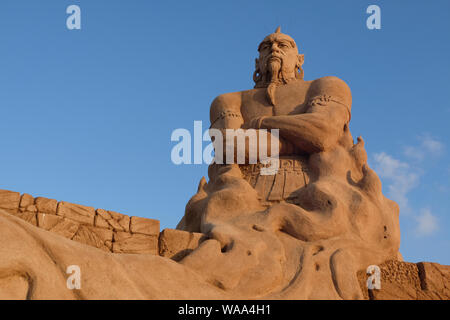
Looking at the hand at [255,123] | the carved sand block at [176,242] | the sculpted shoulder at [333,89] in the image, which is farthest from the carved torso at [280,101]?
the carved sand block at [176,242]

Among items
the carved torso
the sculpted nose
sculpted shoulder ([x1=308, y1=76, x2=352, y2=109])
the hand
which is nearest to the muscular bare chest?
the carved torso

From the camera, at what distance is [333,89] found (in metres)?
6.73

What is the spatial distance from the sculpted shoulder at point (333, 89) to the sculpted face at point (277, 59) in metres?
0.41

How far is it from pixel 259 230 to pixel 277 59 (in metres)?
2.51

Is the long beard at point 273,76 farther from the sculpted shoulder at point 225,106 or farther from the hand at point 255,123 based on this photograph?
the hand at point 255,123

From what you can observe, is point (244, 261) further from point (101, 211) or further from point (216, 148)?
point (216, 148)

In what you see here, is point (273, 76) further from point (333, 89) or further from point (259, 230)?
point (259, 230)

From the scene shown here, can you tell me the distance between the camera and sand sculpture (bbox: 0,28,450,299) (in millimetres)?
4109

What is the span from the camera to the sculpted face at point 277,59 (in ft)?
23.2

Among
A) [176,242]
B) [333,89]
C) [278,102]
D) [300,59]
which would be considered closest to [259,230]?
[176,242]

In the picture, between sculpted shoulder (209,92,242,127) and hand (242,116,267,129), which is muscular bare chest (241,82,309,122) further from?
hand (242,116,267,129)

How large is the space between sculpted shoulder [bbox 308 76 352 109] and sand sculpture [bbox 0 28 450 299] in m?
0.02
